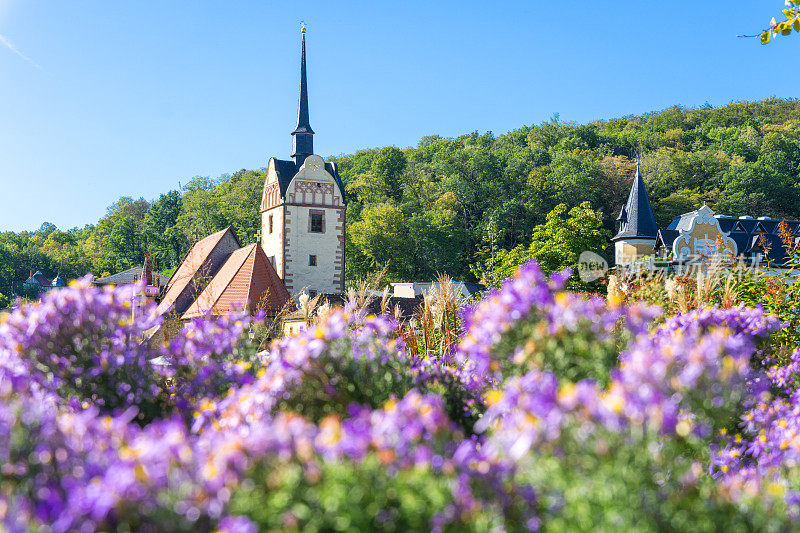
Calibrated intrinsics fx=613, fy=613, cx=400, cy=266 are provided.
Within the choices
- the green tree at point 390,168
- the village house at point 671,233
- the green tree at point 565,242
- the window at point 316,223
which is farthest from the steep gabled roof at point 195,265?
the green tree at point 390,168

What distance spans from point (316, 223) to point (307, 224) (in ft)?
1.68

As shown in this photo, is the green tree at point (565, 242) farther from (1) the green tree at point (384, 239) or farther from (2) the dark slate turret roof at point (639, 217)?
(1) the green tree at point (384, 239)

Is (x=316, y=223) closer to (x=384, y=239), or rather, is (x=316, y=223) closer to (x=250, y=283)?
(x=250, y=283)

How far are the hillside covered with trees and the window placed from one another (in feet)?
46.5

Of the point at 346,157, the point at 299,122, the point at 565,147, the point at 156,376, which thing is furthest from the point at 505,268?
the point at 346,157

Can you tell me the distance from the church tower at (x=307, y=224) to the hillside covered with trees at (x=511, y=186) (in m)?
13.6

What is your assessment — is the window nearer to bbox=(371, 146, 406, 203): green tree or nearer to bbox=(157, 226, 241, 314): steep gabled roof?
bbox=(157, 226, 241, 314): steep gabled roof

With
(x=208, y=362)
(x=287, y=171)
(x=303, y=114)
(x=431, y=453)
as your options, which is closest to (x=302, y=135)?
(x=303, y=114)

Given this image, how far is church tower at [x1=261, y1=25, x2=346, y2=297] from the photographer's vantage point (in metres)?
32.0

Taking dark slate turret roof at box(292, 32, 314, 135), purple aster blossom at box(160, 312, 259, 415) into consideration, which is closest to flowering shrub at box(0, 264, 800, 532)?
purple aster blossom at box(160, 312, 259, 415)

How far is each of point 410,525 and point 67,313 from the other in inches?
94.3

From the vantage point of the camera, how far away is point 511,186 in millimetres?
52281

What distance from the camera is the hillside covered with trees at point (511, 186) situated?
4859 cm

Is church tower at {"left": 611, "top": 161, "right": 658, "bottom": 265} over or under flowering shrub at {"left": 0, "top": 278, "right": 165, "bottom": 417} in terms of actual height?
over
